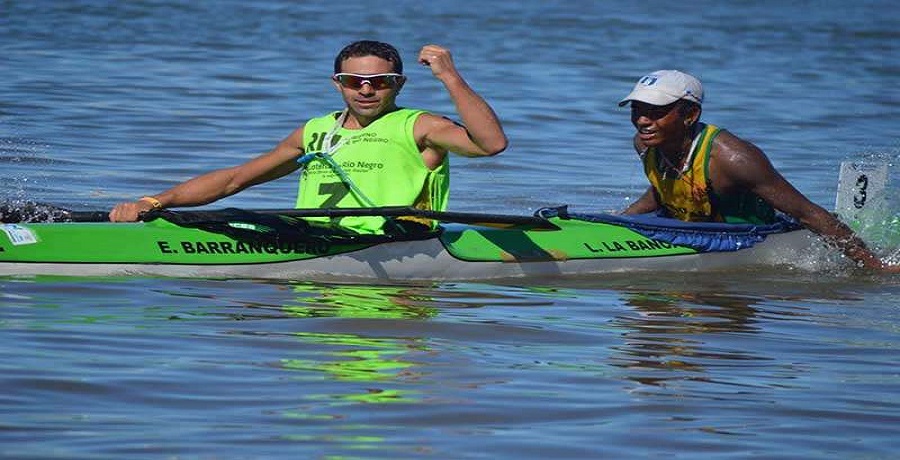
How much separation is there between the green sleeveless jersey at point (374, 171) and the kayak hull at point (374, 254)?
0.70ft

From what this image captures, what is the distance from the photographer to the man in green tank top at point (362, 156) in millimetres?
7301

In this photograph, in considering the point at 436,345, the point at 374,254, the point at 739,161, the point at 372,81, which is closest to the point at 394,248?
the point at 374,254

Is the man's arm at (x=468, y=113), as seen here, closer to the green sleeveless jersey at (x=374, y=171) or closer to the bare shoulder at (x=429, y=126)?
the bare shoulder at (x=429, y=126)

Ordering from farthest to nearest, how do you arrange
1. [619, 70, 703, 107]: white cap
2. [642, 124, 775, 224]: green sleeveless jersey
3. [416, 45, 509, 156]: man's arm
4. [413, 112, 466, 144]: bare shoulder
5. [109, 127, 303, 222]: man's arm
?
[642, 124, 775, 224]: green sleeveless jersey, [619, 70, 703, 107]: white cap, [109, 127, 303, 222]: man's arm, [413, 112, 466, 144]: bare shoulder, [416, 45, 509, 156]: man's arm

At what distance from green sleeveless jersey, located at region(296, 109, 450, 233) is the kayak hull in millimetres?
212

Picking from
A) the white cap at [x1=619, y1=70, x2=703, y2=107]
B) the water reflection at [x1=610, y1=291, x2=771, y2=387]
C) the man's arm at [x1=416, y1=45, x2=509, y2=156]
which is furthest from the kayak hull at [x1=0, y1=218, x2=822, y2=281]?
the man's arm at [x1=416, y1=45, x2=509, y2=156]

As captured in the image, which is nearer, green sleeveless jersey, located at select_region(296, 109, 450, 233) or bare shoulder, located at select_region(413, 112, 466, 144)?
bare shoulder, located at select_region(413, 112, 466, 144)

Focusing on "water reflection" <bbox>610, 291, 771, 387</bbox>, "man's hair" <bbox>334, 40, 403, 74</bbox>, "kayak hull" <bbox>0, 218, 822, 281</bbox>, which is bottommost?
"water reflection" <bbox>610, 291, 771, 387</bbox>

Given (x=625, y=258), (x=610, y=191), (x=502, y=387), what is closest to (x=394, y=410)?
(x=502, y=387)

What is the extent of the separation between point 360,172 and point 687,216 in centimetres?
194

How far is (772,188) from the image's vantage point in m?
8.02

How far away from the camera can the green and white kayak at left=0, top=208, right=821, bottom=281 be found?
23.8ft

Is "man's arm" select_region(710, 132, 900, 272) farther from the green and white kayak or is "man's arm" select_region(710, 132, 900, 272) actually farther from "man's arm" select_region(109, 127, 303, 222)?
"man's arm" select_region(109, 127, 303, 222)

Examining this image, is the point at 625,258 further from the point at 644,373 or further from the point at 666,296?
the point at 644,373
